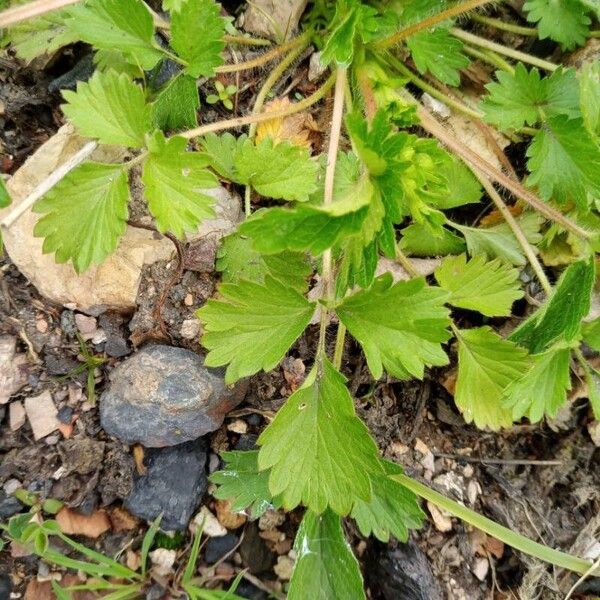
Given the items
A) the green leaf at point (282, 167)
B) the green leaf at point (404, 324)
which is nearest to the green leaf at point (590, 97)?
the green leaf at point (404, 324)

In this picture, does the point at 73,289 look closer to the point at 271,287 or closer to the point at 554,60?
the point at 271,287

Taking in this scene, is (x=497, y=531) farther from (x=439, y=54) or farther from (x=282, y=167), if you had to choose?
(x=439, y=54)

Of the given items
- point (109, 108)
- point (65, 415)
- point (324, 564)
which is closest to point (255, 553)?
point (324, 564)

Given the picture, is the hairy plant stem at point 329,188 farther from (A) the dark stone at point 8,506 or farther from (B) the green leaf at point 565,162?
(A) the dark stone at point 8,506

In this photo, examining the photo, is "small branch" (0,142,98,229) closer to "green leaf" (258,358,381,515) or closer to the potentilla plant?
the potentilla plant

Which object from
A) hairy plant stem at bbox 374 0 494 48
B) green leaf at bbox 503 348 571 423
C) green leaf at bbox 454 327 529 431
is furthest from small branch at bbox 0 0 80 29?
green leaf at bbox 503 348 571 423

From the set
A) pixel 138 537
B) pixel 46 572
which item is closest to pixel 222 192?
pixel 138 537

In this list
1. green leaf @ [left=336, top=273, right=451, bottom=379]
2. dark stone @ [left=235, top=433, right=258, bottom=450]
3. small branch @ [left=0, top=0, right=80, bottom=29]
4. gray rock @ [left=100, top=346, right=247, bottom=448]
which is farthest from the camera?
dark stone @ [left=235, top=433, right=258, bottom=450]
